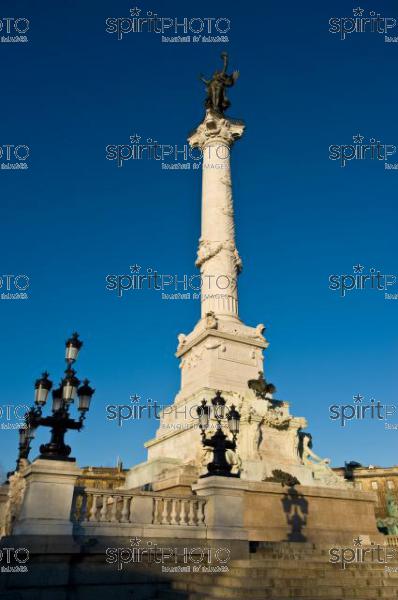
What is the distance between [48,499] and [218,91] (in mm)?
29313

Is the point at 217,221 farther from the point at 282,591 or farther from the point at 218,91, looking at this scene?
the point at 282,591

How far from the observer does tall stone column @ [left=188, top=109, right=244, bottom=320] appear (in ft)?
87.9

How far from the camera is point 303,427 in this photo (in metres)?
22.4

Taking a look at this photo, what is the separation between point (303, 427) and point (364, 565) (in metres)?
10.7

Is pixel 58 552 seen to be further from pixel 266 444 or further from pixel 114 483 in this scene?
pixel 114 483

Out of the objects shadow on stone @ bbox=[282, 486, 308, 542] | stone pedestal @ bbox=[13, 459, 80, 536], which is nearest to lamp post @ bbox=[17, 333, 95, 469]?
stone pedestal @ bbox=[13, 459, 80, 536]

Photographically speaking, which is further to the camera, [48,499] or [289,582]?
[48,499]

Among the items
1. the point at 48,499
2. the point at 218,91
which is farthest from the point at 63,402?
the point at 218,91

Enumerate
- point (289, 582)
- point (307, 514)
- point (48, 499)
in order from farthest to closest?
point (307, 514)
point (48, 499)
point (289, 582)

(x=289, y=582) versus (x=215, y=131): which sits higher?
(x=215, y=131)

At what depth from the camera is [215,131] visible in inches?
1222

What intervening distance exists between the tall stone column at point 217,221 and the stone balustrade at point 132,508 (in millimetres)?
13556

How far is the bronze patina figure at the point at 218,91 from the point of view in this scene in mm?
32856

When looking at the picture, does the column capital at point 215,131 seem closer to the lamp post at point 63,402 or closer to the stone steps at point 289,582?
the lamp post at point 63,402
